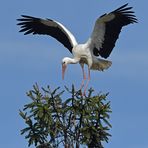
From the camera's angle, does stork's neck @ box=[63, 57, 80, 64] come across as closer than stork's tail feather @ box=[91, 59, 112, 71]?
Yes

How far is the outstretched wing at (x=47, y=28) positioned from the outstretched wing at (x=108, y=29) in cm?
77

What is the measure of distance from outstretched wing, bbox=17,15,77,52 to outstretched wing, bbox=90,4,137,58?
0.77 m

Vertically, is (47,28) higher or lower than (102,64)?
higher

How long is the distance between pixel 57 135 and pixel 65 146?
27 centimetres

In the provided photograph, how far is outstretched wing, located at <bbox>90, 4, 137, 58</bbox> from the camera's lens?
18.2 m

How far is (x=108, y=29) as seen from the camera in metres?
18.6

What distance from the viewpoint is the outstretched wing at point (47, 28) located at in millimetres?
19344

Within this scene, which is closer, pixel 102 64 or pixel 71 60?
pixel 71 60

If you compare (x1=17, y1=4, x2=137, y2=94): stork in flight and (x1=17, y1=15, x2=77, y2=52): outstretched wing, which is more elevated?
(x1=17, y1=15, x2=77, y2=52): outstretched wing

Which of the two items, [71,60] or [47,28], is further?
[47,28]

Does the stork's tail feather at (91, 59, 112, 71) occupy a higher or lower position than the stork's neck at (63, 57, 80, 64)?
lower

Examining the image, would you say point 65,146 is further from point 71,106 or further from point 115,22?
point 115,22

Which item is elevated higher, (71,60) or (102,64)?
(71,60)

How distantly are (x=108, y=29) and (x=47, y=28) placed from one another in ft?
6.25
